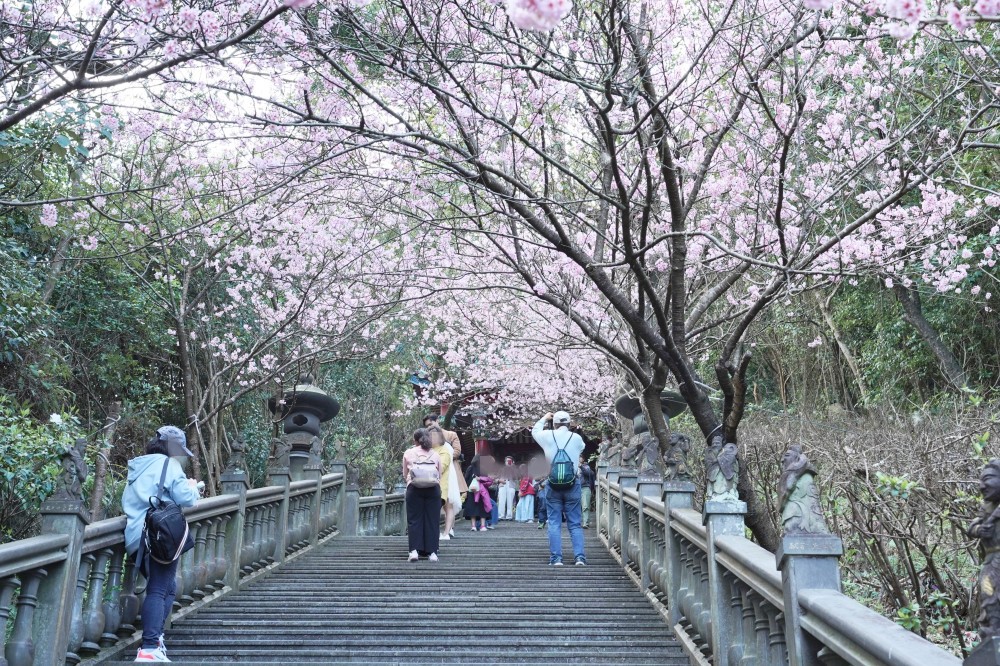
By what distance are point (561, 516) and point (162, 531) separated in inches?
200

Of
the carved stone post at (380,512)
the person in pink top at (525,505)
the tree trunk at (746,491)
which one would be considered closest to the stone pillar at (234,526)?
the tree trunk at (746,491)

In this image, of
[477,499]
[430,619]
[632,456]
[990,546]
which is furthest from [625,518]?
[477,499]

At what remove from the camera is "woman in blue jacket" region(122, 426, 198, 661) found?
5117 millimetres

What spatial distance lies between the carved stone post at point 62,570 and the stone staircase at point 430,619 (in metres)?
0.88

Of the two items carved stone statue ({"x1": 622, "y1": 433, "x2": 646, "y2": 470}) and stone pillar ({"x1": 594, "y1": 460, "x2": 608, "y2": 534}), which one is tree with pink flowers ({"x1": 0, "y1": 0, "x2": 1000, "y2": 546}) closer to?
carved stone statue ({"x1": 622, "y1": 433, "x2": 646, "y2": 470})

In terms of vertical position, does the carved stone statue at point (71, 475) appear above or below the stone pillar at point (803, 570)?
above

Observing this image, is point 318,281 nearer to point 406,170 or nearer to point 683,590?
point 406,170

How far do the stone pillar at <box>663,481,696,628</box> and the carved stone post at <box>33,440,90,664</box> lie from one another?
372 centimetres

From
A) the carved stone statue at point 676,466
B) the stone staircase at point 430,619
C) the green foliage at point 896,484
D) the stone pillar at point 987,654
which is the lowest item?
the stone staircase at point 430,619

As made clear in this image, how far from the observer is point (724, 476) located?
189 inches

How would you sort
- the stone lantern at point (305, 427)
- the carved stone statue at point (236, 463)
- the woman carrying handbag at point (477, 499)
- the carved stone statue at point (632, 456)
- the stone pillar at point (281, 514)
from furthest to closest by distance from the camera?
the woman carrying handbag at point (477, 499)
the stone lantern at point (305, 427)
the carved stone statue at point (632, 456)
the stone pillar at point (281, 514)
the carved stone statue at point (236, 463)

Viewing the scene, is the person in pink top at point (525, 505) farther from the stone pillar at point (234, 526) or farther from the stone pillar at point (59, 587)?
the stone pillar at point (59, 587)

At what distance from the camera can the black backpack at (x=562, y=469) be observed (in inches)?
360

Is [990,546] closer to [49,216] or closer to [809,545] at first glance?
[809,545]
